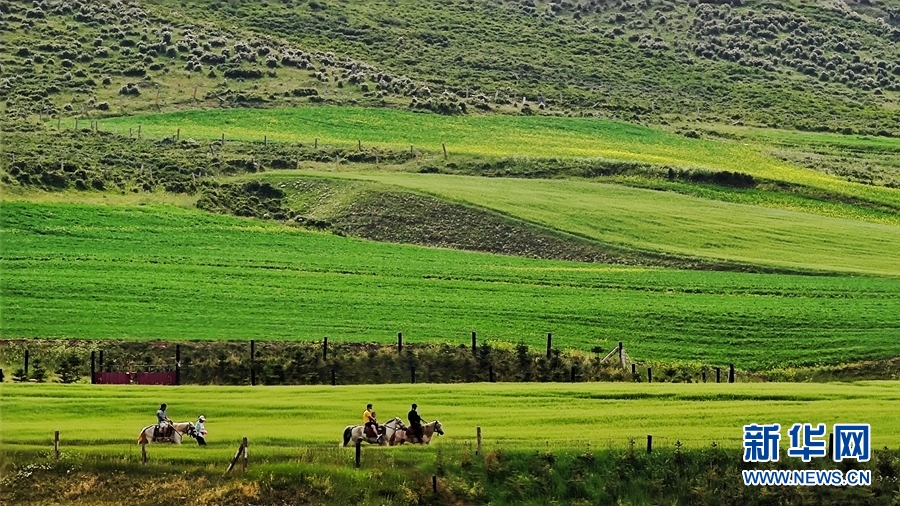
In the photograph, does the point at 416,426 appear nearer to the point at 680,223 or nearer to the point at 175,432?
the point at 175,432

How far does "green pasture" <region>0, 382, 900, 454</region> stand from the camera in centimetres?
3344

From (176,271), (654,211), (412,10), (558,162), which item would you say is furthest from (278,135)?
(412,10)

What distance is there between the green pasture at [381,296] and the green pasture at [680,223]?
4.41m

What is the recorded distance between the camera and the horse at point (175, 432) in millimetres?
32750

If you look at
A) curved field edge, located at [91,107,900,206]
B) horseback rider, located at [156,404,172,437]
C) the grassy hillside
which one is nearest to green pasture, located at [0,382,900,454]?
horseback rider, located at [156,404,172,437]

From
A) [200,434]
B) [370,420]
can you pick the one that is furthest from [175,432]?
[370,420]

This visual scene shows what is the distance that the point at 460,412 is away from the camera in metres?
36.3

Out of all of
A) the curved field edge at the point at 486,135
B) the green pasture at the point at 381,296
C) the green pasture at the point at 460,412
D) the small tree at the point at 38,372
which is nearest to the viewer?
the green pasture at the point at 460,412

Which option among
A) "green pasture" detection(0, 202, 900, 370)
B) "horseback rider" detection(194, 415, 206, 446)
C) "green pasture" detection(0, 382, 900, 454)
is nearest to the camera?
"horseback rider" detection(194, 415, 206, 446)

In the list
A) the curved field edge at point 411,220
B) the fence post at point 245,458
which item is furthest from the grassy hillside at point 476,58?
the fence post at point 245,458

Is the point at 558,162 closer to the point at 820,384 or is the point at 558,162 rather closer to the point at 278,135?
the point at 278,135

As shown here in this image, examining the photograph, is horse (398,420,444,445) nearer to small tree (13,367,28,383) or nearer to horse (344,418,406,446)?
horse (344,418,406,446)

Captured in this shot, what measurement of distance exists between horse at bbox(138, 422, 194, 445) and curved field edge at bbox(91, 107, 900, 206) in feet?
167

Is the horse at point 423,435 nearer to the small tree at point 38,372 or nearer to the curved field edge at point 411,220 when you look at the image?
the small tree at point 38,372
